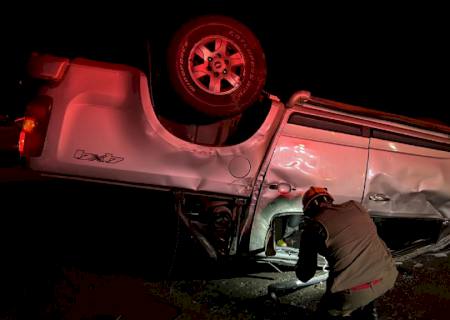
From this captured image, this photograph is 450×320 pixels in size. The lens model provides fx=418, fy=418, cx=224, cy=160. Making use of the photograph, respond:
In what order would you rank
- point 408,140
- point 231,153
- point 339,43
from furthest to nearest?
point 339,43, point 408,140, point 231,153

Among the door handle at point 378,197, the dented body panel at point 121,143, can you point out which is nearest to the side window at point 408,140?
the door handle at point 378,197

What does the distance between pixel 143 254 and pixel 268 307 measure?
1.66m

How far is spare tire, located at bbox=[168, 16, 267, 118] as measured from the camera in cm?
333

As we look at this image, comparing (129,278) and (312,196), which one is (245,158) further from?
(129,278)

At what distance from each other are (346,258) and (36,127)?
2.45m

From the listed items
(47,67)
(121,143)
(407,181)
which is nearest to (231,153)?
(121,143)

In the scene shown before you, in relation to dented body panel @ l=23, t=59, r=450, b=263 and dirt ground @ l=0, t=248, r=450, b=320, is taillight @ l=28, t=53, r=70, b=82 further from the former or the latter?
dirt ground @ l=0, t=248, r=450, b=320

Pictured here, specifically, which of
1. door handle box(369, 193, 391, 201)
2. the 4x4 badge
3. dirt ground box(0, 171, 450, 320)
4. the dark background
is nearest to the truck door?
door handle box(369, 193, 391, 201)

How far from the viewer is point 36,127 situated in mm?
3172

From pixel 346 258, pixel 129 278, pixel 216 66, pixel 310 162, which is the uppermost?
pixel 216 66

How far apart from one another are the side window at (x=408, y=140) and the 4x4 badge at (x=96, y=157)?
2298 mm

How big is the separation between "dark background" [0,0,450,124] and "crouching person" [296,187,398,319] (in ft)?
28.8

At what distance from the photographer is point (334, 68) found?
12.9 meters

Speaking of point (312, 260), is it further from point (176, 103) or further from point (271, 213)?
point (176, 103)
